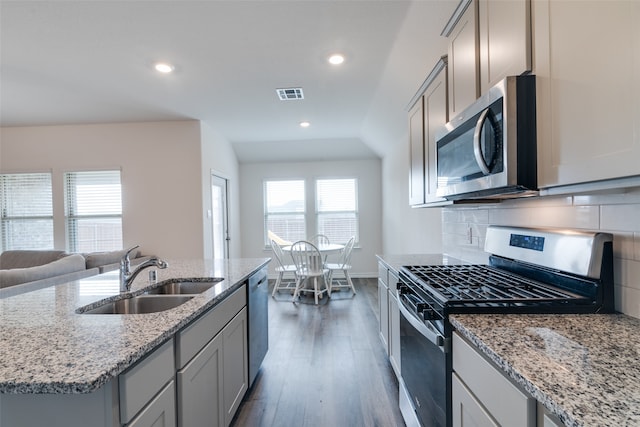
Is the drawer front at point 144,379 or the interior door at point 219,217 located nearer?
the drawer front at point 144,379

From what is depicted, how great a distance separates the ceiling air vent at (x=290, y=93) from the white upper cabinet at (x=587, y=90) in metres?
2.52

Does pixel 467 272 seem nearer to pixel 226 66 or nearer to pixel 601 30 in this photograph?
pixel 601 30

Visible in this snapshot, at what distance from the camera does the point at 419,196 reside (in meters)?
2.23

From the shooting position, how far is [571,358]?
724 millimetres

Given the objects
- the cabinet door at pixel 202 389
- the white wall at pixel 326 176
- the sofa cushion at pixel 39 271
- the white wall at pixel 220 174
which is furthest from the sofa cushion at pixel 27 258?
the cabinet door at pixel 202 389

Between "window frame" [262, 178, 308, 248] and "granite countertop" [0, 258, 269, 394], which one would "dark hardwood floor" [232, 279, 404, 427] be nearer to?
"granite countertop" [0, 258, 269, 394]

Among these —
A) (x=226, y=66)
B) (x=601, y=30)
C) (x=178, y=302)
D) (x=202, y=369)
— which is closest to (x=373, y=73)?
(x=226, y=66)

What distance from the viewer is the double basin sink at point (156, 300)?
1.51 meters

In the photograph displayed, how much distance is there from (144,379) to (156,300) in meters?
0.82

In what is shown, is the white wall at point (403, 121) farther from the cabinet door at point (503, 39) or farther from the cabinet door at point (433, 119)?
the cabinet door at point (503, 39)

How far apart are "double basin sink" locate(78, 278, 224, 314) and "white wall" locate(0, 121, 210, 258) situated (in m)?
2.31

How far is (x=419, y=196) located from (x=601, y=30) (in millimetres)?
1507

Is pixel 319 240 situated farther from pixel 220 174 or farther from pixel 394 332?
pixel 394 332

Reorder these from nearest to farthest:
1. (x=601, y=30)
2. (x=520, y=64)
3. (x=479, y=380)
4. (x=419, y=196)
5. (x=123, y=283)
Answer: (x=601, y=30), (x=479, y=380), (x=520, y=64), (x=123, y=283), (x=419, y=196)
